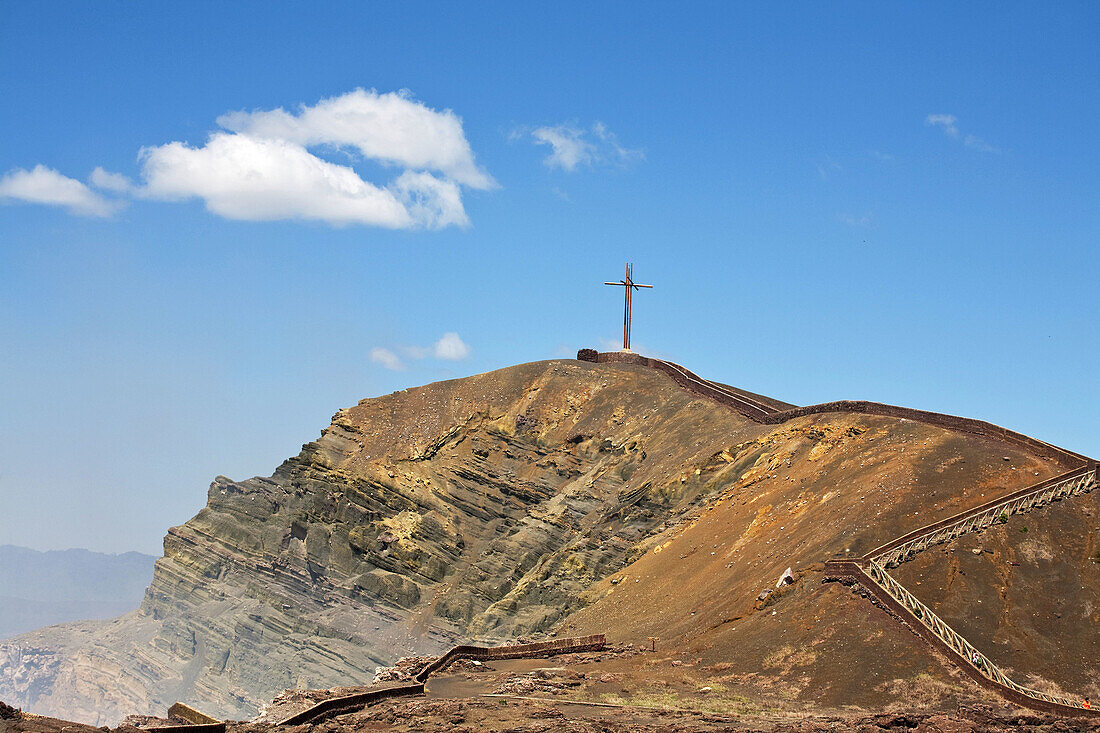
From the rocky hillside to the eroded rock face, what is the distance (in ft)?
0.44

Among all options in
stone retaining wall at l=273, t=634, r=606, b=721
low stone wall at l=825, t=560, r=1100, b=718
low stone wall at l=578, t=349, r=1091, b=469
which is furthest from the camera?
low stone wall at l=578, t=349, r=1091, b=469

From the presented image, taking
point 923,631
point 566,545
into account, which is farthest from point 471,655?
point 566,545

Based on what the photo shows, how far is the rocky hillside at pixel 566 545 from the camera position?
32844 millimetres

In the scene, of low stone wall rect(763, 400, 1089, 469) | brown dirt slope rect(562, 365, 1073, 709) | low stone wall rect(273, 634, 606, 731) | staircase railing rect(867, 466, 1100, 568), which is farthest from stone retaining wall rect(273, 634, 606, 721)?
low stone wall rect(763, 400, 1089, 469)

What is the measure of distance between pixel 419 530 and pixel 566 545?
34.2ft

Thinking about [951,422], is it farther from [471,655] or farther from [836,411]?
[471,655]

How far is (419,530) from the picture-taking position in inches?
2437

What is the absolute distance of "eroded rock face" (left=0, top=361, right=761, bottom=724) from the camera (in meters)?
54.4

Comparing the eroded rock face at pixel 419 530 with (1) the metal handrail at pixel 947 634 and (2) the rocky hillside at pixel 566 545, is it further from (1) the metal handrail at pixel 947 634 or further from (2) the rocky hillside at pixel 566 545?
(1) the metal handrail at pixel 947 634

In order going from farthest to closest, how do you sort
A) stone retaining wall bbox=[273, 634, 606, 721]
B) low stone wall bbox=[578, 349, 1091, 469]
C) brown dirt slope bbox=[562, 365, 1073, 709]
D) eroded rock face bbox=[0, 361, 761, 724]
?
eroded rock face bbox=[0, 361, 761, 724] < low stone wall bbox=[578, 349, 1091, 469] < brown dirt slope bbox=[562, 365, 1073, 709] < stone retaining wall bbox=[273, 634, 606, 721]

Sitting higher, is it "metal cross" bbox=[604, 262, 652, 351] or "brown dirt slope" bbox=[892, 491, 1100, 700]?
"metal cross" bbox=[604, 262, 652, 351]

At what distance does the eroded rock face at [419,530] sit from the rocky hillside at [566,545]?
5.3 inches

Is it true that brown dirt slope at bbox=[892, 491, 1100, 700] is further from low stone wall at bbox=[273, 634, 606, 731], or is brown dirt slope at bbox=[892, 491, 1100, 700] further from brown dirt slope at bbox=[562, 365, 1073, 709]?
low stone wall at bbox=[273, 634, 606, 731]

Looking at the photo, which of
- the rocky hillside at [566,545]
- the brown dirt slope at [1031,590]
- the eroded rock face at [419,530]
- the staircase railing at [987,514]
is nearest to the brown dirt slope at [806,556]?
the rocky hillside at [566,545]
